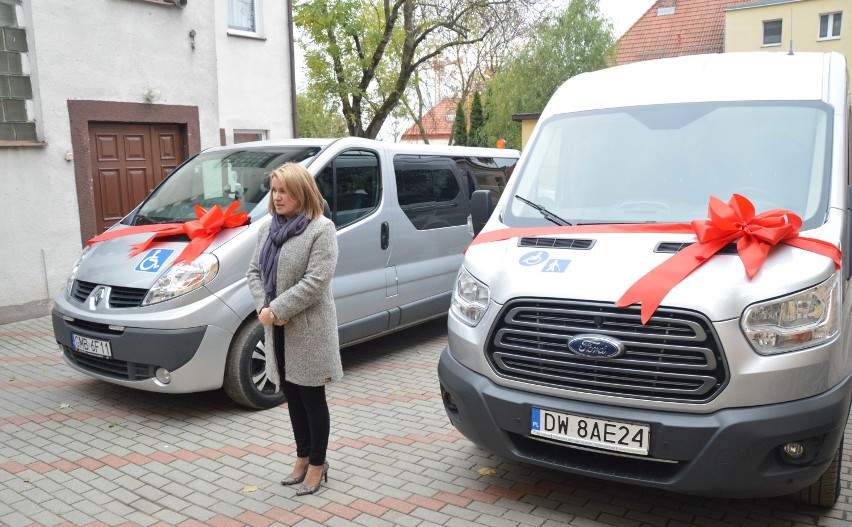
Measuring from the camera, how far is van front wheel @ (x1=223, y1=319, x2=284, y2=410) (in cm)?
526

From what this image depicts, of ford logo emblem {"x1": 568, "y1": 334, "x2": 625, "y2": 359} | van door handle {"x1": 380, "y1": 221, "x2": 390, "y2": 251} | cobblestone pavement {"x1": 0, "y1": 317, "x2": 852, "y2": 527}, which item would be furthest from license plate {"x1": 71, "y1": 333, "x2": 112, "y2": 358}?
ford logo emblem {"x1": 568, "y1": 334, "x2": 625, "y2": 359}

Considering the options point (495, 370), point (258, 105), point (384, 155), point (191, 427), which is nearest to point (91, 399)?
point (191, 427)

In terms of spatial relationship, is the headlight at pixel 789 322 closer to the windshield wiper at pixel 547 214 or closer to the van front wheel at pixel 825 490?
the van front wheel at pixel 825 490

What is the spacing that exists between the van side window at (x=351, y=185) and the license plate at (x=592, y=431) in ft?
10.2

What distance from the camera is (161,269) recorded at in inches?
203

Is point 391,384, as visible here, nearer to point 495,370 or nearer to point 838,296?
point 495,370

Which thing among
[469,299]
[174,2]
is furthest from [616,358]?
[174,2]

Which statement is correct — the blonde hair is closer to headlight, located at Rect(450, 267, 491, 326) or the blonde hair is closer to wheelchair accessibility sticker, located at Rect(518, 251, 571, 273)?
headlight, located at Rect(450, 267, 491, 326)

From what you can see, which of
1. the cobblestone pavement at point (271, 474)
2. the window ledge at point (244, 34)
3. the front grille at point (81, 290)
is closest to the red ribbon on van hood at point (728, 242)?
the cobblestone pavement at point (271, 474)

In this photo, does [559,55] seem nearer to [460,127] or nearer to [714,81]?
[460,127]

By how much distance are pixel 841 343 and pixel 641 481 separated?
1101 mm

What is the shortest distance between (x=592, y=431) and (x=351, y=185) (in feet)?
11.6

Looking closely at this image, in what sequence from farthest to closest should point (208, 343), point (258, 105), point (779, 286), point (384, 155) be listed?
point (258, 105) → point (384, 155) → point (208, 343) → point (779, 286)

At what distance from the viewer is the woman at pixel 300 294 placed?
3.87m
